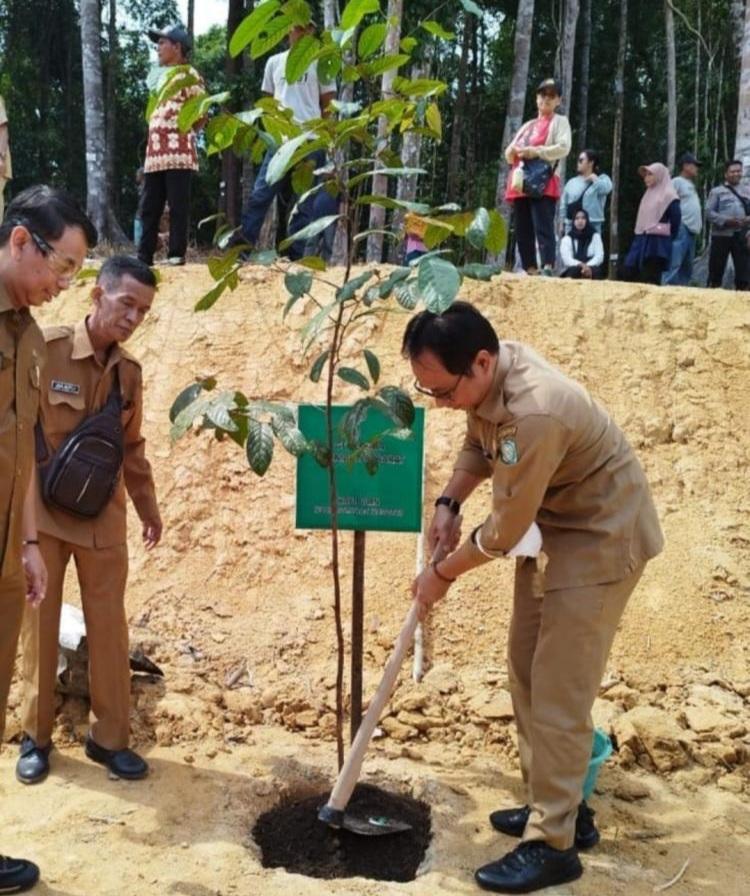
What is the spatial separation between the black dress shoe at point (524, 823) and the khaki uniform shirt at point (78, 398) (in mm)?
1642

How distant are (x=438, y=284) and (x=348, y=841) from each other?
199cm

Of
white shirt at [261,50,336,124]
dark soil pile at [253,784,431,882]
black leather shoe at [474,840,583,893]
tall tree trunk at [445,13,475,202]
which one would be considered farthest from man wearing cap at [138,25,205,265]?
tall tree trunk at [445,13,475,202]

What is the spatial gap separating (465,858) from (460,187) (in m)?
17.9

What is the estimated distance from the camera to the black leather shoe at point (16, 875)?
8.52 feet

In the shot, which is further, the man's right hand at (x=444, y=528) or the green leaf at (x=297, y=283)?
the man's right hand at (x=444, y=528)

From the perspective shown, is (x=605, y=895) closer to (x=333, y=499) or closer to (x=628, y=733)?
A: (x=628, y=733)

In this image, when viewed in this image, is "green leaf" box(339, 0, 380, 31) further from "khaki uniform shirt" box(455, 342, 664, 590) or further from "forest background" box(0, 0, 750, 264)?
"forest background" box(0, 0, 750, 264)

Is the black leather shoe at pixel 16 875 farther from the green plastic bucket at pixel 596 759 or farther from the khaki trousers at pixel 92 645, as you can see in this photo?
the green plastic bucket at pixel 596 759

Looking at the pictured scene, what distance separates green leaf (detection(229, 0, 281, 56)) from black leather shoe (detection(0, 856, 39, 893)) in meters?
2.30

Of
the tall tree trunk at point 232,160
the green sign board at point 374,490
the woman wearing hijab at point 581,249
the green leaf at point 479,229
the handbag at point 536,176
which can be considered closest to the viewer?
the green leaf at point 479,229

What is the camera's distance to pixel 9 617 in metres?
2.61

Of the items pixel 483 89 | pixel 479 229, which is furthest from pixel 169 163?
pixel 483 89

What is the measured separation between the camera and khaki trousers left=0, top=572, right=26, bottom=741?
8.50 ft

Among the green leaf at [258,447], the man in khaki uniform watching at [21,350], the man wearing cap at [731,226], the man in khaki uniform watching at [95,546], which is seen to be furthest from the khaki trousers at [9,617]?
the man wearing cap at [731,226]
